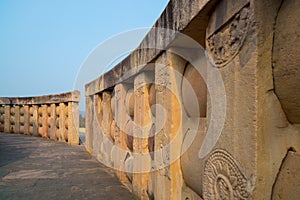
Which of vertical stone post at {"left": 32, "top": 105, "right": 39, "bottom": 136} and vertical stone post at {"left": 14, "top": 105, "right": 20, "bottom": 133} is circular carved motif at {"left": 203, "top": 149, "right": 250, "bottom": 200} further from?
vertical stone post at {"left": 14, "top": 105, "right": 20, "bottom": 133}

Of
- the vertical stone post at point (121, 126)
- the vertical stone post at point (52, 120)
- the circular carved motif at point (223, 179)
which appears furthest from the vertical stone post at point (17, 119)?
the circular carved motif at point (223, 179)

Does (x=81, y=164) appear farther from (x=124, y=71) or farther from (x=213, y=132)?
(x=213, y=132)

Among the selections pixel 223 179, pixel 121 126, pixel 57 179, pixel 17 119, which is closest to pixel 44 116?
pixel 17 119

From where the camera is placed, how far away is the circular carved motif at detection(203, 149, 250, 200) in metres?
0.92

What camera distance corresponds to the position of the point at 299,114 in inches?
32.5

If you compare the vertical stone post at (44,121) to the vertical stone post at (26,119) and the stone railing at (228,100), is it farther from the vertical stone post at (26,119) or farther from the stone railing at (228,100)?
the stone railing at (228,100)

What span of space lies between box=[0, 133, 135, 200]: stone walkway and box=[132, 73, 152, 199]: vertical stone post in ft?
0.86

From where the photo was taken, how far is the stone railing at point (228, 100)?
0.85 metres

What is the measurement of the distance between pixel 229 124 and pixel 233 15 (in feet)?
1.40

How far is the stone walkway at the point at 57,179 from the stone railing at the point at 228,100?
1.13 m

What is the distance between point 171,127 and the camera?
5.34 feet

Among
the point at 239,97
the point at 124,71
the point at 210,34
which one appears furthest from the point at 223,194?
the point at 124,71

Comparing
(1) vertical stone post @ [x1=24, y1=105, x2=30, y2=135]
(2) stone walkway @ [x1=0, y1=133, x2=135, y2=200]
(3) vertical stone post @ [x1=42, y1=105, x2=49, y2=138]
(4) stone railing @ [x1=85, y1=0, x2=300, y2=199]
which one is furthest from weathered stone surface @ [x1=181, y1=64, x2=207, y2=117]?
(1) vertical stone post @ [x1=24, y1=105, x2=30, y2=135]

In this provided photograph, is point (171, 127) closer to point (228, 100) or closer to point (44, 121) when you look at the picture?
point (228, 100)
